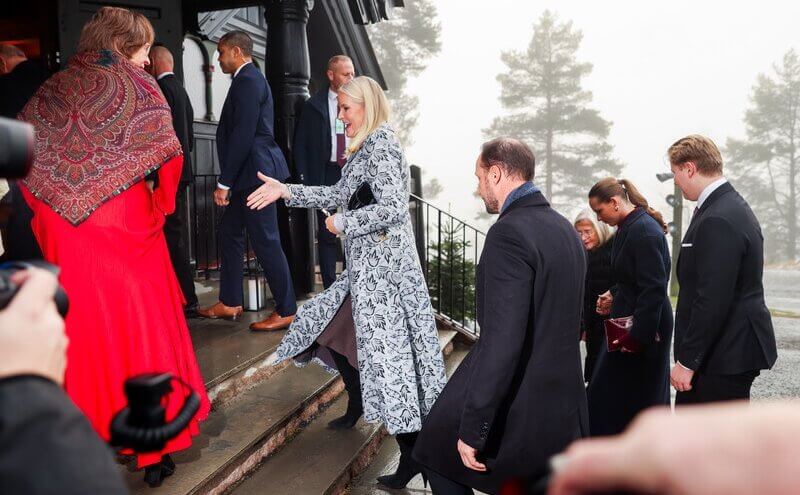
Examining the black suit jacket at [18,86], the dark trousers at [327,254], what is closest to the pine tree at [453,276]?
the dark trousers at [327,254]

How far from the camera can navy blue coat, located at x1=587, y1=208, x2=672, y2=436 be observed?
11.9ft

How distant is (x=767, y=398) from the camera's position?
617 cm

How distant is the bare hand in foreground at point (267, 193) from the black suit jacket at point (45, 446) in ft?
8.82

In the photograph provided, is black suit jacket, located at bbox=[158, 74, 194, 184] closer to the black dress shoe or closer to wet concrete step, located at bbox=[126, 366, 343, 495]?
wet concrete step, located at bbox=[126, 366, 343, 495]

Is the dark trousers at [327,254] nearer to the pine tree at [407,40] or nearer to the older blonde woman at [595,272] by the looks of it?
the older blonde woman at [595,272]

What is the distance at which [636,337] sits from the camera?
3629 mm

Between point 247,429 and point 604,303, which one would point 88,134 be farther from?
point 604,303

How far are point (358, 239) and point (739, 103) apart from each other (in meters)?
77.3

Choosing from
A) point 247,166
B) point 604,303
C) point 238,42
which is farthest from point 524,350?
point 238,42

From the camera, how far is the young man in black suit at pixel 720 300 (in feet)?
9.60

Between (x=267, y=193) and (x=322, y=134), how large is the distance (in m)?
2.40

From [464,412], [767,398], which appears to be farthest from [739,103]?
[464,412]

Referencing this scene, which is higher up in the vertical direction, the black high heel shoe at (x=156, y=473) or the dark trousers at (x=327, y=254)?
the dark trousers at (x=327, y=254)

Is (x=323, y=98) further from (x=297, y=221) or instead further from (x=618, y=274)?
(x=618, y=274)
